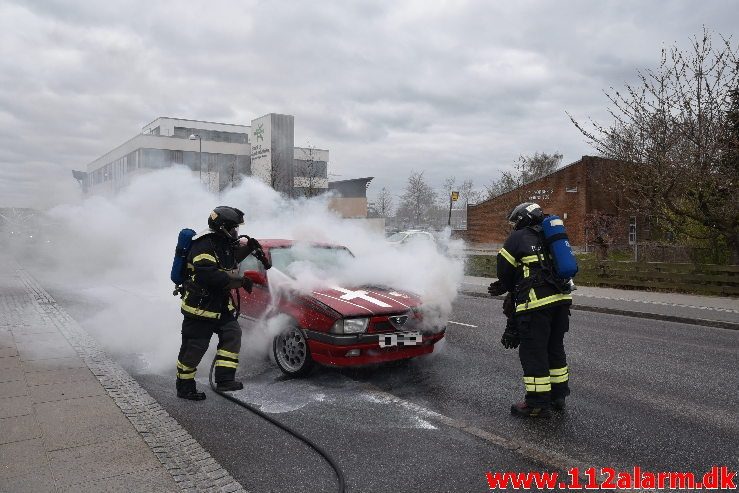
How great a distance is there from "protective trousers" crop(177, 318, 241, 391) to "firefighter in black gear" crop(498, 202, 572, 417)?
2.57 m

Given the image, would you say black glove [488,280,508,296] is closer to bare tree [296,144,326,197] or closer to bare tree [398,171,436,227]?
bare tree [296,144,326,197]

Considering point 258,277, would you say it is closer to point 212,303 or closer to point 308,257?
point 308,257

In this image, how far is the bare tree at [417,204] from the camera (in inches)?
1882

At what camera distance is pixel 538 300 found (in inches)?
181

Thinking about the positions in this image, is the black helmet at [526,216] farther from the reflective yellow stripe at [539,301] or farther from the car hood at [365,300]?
the car hood at [365,300]

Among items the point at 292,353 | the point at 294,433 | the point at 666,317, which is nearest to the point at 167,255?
the point at 292,353

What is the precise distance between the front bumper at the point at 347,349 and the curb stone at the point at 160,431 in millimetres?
1540

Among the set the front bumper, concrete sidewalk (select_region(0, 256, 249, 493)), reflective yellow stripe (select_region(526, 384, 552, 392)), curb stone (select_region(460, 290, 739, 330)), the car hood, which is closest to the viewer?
concrete sidewalk (select_region(0, 256, 249, 493))

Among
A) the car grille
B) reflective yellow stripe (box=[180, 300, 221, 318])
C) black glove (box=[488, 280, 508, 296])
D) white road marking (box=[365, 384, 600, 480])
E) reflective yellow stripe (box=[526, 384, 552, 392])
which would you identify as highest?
black glove (box=[488, 280, 508, 296])

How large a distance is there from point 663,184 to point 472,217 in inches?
1009

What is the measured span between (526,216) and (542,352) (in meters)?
1.19

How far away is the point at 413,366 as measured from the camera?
6277 millimetres

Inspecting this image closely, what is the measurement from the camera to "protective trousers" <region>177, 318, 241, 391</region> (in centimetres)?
505

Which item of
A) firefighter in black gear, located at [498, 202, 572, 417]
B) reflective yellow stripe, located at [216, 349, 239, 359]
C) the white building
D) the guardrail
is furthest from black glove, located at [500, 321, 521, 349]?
the white building
